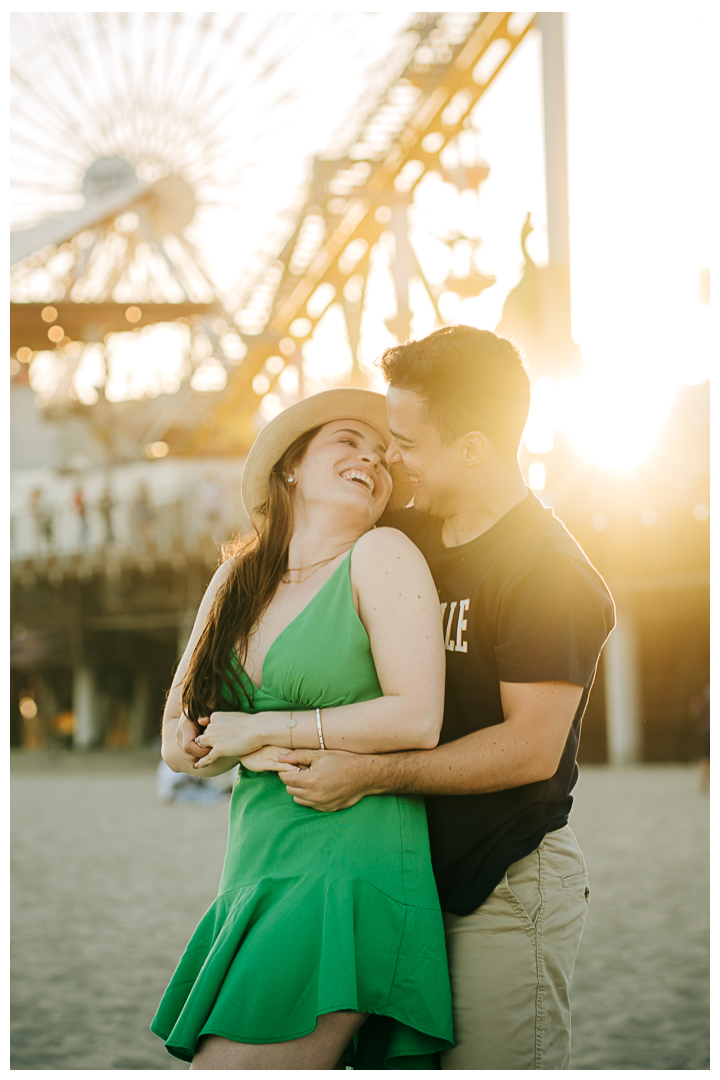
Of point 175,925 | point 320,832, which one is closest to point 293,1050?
point 320,832

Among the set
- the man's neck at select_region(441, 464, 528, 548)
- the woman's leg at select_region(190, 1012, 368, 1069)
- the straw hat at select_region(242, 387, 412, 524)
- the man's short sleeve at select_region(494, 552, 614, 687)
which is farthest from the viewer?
the straw hat at select_region(242, 387, 412, 524)

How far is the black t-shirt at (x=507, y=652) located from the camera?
76.7 inches

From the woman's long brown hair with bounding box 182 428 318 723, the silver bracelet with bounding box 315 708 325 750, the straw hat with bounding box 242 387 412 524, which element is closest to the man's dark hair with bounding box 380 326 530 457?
the straw hat with bounding box 242 387 412 524

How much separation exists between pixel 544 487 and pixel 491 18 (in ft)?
21.4

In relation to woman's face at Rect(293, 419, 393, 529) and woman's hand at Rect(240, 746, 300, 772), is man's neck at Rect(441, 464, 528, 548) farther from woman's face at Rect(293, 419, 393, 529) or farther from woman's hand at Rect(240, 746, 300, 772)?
woman's hand at Rect(240, 746, 300, 772)

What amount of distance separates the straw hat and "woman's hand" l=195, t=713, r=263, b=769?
0.53 m

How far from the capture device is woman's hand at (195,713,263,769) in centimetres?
195

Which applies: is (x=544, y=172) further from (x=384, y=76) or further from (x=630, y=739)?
(x=630, y=739)

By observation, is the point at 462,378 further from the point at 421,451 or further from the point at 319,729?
the point at 319,729

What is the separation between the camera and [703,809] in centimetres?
1332

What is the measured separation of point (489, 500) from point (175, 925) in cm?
668

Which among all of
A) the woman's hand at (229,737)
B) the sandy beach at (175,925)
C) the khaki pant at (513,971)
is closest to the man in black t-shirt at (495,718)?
the khaki pant at (513,971)

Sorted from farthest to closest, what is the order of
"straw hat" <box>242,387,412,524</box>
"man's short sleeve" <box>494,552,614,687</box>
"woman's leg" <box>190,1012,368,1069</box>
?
"straw hat" <box>242,387,412,524</box>
"man's short sleeve" <box>494,552,614,687</box>
"woman's leg" <box>190,1012,368,1069</box>

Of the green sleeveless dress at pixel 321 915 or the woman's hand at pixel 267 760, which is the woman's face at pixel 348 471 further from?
the woman's hand at pixel 267 760
